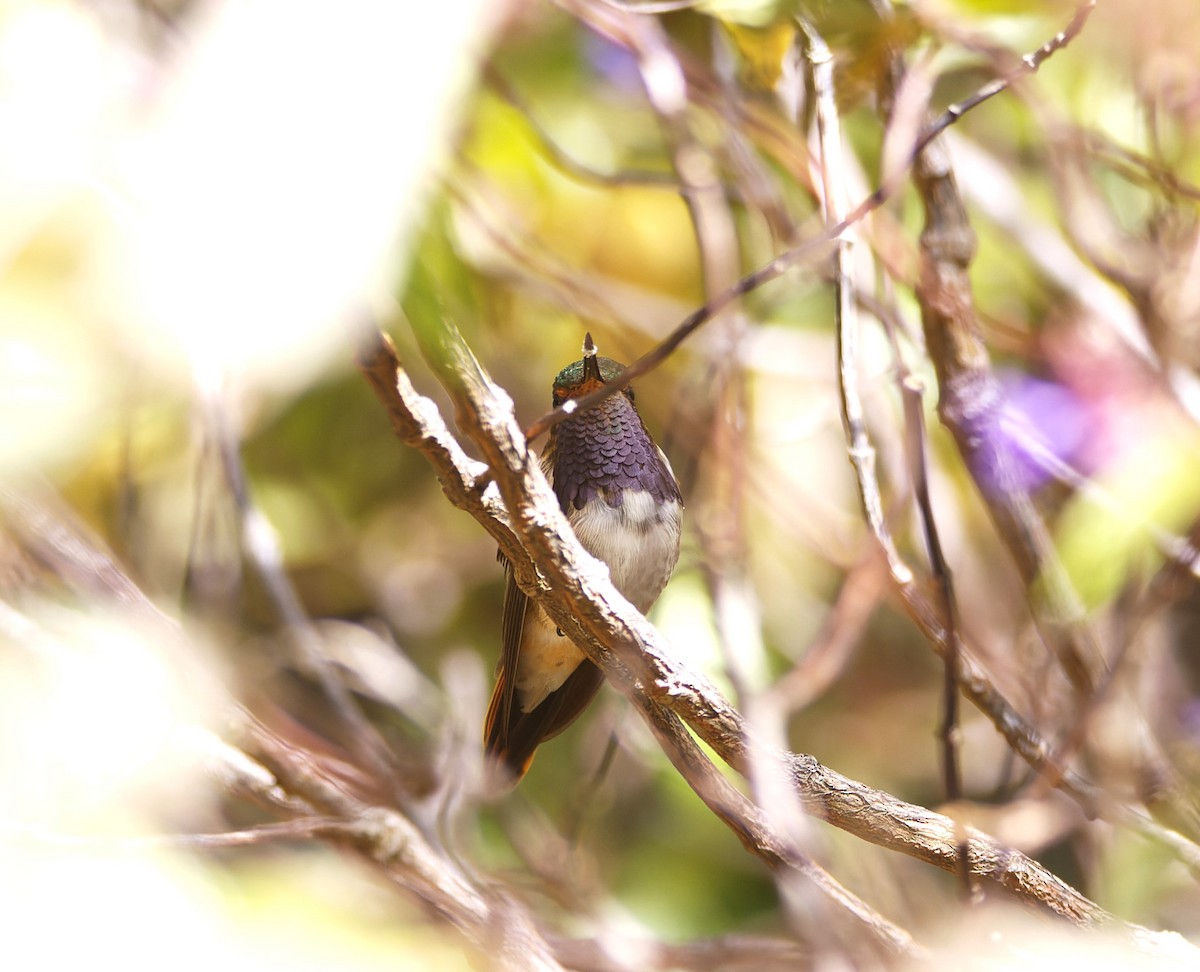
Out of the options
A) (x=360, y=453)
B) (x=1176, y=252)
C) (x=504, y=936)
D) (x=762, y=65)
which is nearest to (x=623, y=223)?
(x=360, y=453)

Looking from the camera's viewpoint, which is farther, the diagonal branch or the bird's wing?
the bird's wing

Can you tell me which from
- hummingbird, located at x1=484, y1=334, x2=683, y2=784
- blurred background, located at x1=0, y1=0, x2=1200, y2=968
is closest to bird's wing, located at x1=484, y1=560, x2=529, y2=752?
hummingbird, located at x1=484, y1=334, x2=683, y2=784

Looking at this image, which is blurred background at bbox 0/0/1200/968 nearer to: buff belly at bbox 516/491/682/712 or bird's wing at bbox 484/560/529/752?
bird's wing at bbox 484/560/529/752

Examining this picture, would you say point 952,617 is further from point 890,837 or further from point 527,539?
point 527,539

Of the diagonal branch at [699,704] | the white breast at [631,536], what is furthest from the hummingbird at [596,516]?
the diagonal branch at [699,704]

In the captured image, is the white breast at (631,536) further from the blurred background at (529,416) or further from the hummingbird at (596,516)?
the blurred background at (529,416)

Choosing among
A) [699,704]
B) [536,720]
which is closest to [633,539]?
[536,720]
